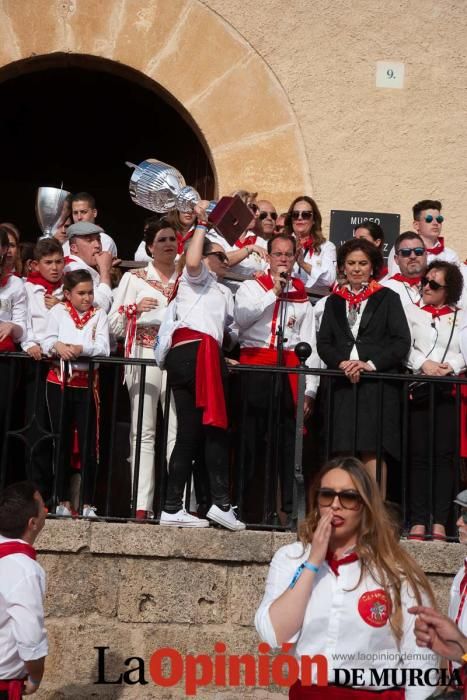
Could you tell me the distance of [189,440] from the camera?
24.0 ft

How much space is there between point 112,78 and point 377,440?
593 cm

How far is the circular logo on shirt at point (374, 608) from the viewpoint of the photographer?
15.7 feet

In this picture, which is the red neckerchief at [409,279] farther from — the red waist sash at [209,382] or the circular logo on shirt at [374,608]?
the circular logo on shirt at [374,608]

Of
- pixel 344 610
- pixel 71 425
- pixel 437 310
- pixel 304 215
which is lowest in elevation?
pixel 344 610

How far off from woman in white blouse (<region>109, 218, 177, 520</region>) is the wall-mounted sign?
2.22 metres

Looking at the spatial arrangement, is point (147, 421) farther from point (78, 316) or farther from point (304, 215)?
point (304, 215)

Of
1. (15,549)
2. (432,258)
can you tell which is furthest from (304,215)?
(15,549)

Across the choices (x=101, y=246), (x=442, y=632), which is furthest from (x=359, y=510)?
(x=101, y=246)

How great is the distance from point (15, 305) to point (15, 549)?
2706 millimetres

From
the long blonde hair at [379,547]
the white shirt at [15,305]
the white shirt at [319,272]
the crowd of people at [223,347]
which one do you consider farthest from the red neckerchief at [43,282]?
the long blonde hair at [379,547]

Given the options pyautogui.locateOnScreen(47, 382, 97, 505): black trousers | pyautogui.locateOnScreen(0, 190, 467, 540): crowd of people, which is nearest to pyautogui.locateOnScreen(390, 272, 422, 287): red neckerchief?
pyautogui.locateOnScreen(0, 190, 467, 540): crowd of people

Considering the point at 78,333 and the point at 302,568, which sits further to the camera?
the point at 78,333

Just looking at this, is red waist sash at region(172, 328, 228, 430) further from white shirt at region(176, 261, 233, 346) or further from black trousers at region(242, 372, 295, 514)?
black trousers at region(242, 372, 295, 514)

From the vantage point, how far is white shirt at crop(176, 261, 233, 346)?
754cm
